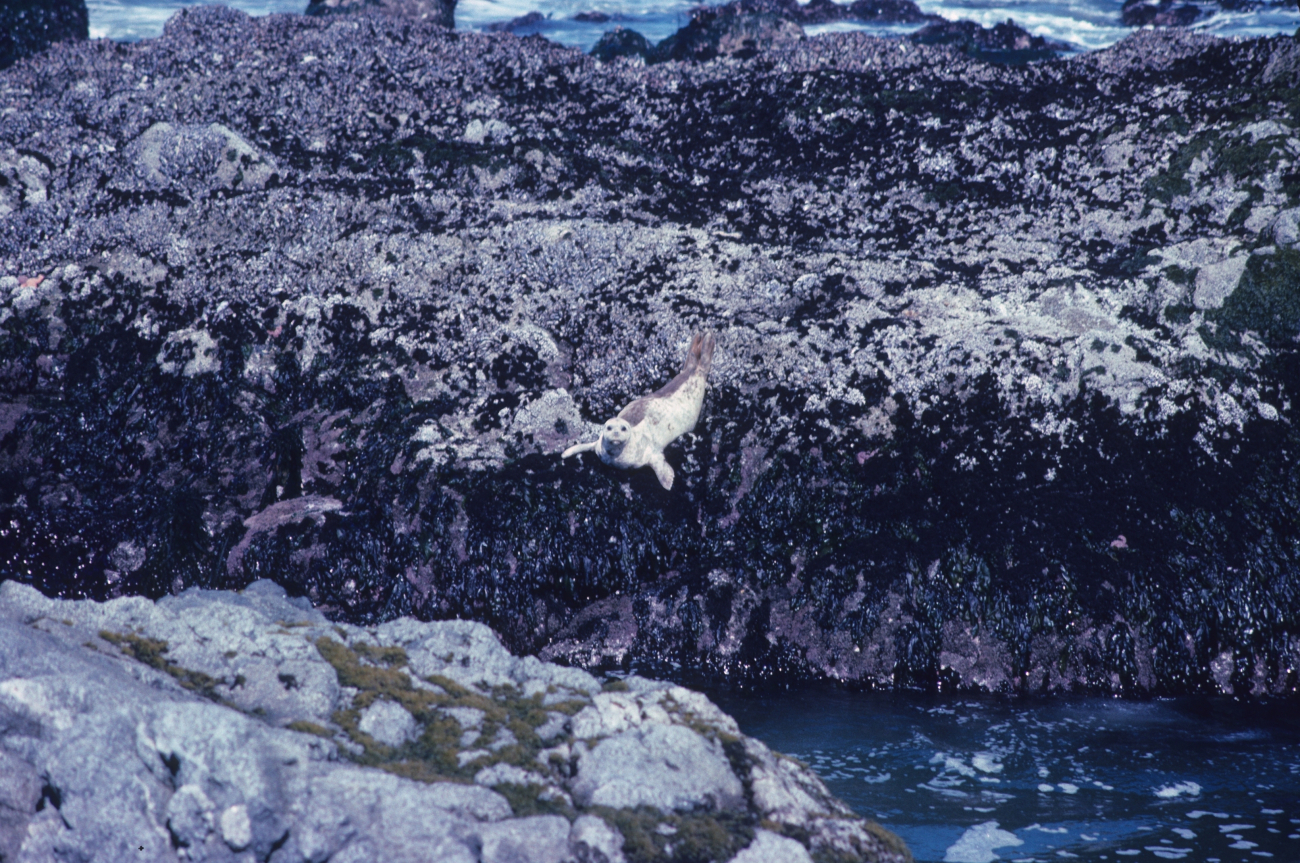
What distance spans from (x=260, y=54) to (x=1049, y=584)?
12383mm

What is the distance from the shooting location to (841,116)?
458 inches

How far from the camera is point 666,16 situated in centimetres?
2961

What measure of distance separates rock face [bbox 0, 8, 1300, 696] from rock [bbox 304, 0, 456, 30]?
8165 millimetres

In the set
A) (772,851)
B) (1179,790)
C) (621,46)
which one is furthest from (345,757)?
(621,46)

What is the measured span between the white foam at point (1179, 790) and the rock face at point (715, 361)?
125 centimetres

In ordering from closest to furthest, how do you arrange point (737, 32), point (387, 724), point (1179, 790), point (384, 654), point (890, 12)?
1. point (387, 724)
2. point (384, 654)
3. point (1179, 790)
4. point (737, 32)
5. point (890, 12)

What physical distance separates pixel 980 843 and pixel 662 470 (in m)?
3.61

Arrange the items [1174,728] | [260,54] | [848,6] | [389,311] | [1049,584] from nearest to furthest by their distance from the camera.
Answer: [1174,728], [1049,584], [389,311], [260,54], [848,6]

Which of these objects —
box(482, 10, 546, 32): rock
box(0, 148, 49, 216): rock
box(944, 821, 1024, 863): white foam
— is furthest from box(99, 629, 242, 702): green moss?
box(482, 10, 546, 32): rock

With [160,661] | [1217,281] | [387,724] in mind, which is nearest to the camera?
[387,724]

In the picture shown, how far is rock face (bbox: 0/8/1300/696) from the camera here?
6.62 metres

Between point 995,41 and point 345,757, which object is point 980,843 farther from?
point 995,41

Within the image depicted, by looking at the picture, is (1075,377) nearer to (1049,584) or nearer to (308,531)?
(1049,584)

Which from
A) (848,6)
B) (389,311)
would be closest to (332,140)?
(389,311)
